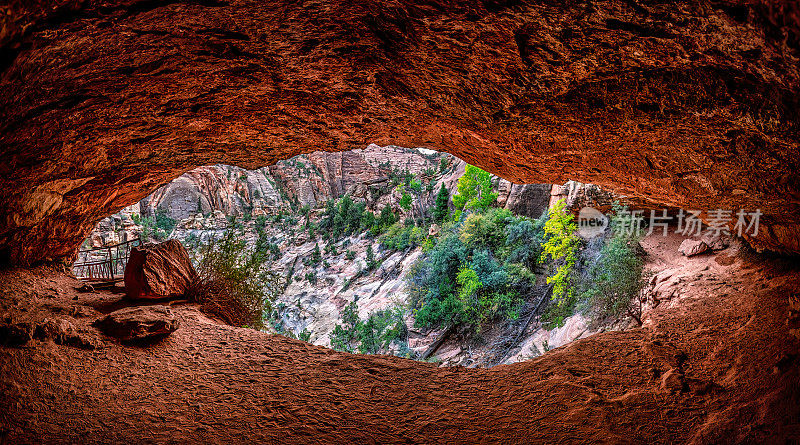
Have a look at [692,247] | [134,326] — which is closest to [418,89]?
[134,326]

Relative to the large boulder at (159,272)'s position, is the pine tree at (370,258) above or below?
below

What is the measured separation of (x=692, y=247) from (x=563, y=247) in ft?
14.8

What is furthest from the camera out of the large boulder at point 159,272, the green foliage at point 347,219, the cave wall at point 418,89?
the green foliage at point 347,219

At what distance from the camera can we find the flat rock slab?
13.9 ft

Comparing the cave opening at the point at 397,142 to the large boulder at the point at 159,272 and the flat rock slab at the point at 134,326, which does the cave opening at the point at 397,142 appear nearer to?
the flat rock slab at the point at 134,326

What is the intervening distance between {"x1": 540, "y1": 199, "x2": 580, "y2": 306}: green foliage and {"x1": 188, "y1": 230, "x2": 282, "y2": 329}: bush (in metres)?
9.87

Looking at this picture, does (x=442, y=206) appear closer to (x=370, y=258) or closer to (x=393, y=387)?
(x=370, y=258)

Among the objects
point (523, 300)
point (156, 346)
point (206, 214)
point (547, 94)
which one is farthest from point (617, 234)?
point (206, 214)

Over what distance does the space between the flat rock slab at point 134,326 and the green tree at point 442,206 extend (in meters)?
26.5

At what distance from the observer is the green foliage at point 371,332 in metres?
17.3

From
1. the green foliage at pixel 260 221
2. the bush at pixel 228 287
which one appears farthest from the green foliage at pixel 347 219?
the bush at pixel 228 287

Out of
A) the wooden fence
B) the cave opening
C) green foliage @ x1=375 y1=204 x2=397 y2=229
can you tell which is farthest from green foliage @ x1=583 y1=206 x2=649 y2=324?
green foliage @ x1=375 y1=204 x2=397 y2=229

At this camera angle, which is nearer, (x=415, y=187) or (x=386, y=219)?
(x=386, y=219)

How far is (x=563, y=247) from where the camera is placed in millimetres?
13586
